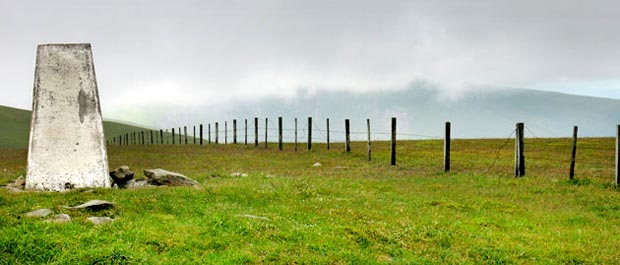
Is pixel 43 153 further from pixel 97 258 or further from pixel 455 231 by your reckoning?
pixel 455 231

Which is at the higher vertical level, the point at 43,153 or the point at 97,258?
the point at 43,153

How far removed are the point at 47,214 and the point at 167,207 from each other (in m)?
3.28

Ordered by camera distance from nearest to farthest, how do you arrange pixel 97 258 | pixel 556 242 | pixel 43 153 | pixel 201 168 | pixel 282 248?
pixel 97 258 < pixel 282 248 < pixel 556 242 < pixel 43 153 < pixel 201 168

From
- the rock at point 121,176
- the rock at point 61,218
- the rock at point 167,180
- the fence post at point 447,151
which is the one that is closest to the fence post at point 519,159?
the fence post at point 447,151

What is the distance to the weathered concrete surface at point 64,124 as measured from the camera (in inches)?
853

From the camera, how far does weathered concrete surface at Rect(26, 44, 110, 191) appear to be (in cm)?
2167

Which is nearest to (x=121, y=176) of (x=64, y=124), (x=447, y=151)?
(x=64, y=124)

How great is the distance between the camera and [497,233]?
15.0 meters

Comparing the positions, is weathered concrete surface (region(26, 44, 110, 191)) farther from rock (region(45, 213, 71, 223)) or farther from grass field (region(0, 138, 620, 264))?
rock (region(45, 213, 71, 223))

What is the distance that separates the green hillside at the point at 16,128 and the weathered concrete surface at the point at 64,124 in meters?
106

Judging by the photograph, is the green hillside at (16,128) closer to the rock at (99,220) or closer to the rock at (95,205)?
the rock at (95,205)

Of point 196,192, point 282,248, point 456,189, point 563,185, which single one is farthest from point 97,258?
point 563,185

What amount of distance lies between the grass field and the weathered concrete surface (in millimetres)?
2221

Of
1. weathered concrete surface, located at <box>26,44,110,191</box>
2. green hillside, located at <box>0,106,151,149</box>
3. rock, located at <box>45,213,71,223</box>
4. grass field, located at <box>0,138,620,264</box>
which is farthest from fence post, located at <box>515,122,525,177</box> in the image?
green hillside, located at <box>0,106,151,149</box>
